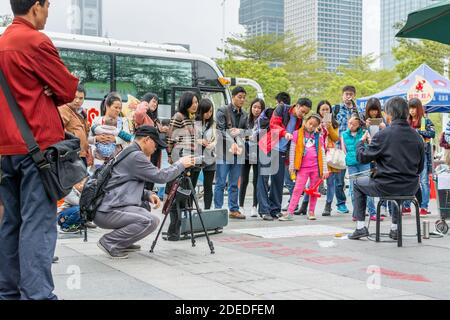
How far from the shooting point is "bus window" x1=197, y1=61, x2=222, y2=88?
17.0 m

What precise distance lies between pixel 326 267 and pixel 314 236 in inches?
80.7

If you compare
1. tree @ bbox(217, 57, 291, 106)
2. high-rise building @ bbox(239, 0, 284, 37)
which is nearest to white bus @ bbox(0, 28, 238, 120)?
tree @ bbox(217, 57, 291, 106)

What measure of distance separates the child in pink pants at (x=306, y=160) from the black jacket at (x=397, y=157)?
2471mm

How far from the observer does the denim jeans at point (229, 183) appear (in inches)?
356

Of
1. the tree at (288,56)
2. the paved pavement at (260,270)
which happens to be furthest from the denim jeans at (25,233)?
the tree at (288,56)

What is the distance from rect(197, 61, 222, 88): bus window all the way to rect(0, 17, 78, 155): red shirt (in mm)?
13287

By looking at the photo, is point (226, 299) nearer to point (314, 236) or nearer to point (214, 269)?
point (214, 269)

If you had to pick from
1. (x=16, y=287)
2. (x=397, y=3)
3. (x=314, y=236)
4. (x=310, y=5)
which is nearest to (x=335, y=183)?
(x=314, y=236)

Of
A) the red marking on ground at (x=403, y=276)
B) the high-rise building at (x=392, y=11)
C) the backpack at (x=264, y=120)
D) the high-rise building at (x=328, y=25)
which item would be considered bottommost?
the red marking on ground at (x=403, y=276)

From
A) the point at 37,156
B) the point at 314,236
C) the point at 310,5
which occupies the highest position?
the point at 310,5

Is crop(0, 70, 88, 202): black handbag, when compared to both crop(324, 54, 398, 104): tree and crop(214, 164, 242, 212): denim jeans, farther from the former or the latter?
crop(324, 54, 398, 104): tree

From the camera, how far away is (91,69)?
49.8 ft

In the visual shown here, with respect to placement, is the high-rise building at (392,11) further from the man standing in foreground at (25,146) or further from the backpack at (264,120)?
the man standing in foreground at (25,146)

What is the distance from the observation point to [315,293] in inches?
172
